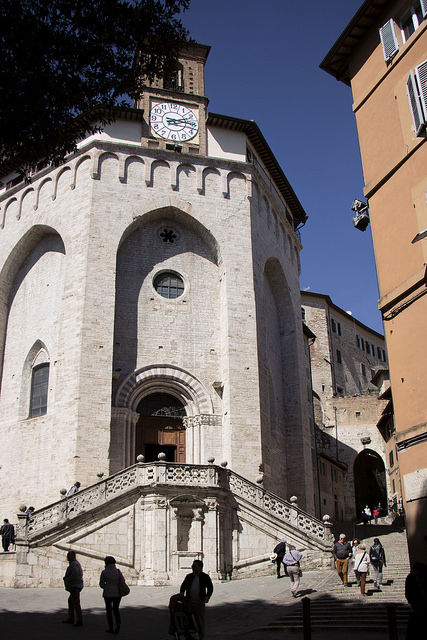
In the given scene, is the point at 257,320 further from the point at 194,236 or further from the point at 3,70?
the point at 3,70

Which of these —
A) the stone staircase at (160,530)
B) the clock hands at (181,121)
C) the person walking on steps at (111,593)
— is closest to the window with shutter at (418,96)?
the person walking on steps at (111,593)

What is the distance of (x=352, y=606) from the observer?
12.6 meters

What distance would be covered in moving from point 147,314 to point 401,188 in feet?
38.7

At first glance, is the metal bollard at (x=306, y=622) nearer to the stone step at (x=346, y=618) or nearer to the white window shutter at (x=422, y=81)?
the stone step at (x=346, y=618)

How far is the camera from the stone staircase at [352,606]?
37.2 ft

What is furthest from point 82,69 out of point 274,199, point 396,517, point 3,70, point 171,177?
point 396,517

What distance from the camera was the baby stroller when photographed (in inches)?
364

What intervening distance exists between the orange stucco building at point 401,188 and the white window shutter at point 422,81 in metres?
0.02

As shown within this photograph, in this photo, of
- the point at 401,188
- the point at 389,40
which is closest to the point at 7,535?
the point at 401,188

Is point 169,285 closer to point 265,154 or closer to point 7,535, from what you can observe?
point 265,154

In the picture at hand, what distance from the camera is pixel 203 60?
28.2 meters

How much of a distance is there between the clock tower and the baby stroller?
744 inches

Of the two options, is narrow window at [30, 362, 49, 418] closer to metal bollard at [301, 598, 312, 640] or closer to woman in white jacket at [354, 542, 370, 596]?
woman in white jacket at [354, 542, 370, 596]

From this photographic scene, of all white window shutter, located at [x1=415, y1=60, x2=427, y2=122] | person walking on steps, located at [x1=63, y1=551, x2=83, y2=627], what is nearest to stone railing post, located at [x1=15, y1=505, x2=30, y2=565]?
person walking on steps, located at [x1=63, y1=551, x2=83, y2=627]
